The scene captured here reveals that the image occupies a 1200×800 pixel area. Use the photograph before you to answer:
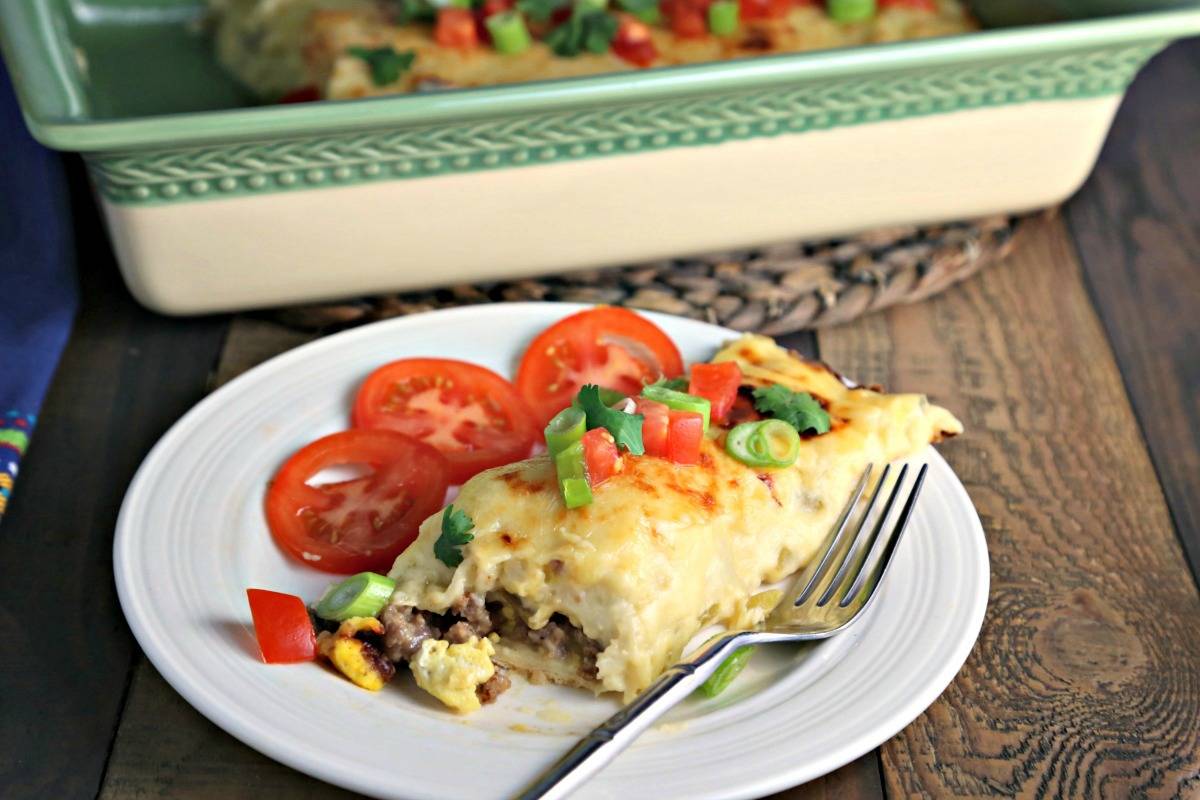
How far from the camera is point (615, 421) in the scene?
2.25 meters

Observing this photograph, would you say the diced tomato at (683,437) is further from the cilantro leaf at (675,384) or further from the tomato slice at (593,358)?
the tomato slice at (593,358)

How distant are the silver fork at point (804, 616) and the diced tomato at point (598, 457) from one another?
Result: 0.33m

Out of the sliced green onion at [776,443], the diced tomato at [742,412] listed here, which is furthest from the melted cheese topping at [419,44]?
the sliced green onion at [776,443]

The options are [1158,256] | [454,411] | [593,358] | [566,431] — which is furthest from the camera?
[1158,256]

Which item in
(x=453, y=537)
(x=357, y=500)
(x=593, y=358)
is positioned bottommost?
(x=357, y=500)

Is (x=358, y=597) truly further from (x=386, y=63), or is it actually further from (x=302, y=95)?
(x=302, y=95)

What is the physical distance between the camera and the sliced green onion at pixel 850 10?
143 inches

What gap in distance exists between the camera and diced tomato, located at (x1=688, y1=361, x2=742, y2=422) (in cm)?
247

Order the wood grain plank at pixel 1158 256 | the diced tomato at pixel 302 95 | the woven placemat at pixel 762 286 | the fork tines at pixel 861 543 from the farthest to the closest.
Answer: the diced tomato at pixel 302 95 → the woven placemat at pixel 762 286 → the wood grain plank at pixel 1158 256 → the fork tines at pixel 861 543

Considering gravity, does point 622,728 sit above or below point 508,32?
below

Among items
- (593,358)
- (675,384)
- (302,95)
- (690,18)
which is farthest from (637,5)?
(675,384)

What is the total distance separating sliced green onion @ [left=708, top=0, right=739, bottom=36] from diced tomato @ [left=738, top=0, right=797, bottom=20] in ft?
0.13

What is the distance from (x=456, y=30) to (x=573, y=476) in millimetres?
1720

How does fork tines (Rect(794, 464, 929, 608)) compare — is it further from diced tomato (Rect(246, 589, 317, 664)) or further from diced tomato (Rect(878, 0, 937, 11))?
diced tomato (Rect(878, 0, 937, 11))
